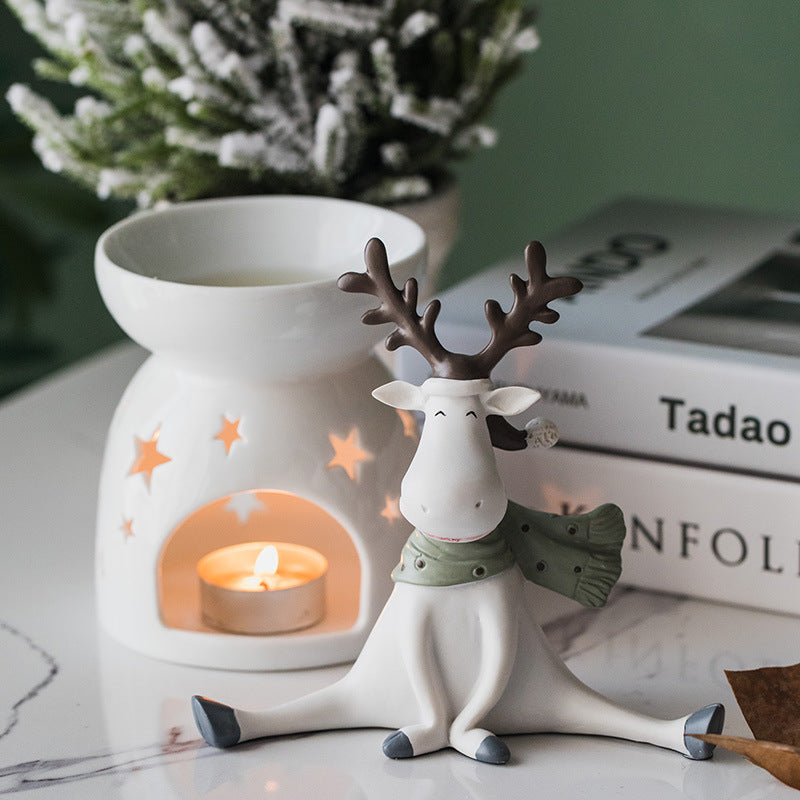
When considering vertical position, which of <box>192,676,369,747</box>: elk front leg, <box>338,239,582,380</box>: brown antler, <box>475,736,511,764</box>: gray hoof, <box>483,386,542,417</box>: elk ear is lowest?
<box>475,736,511,764</box>: gray hoof

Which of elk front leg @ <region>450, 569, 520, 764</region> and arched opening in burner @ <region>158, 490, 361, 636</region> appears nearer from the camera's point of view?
elk front leg @ <region>450, 569, 520, 764</region>

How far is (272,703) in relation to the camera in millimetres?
591

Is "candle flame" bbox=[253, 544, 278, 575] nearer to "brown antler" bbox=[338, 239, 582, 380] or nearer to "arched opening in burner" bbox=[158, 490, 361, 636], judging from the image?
"arched opening in burner" bbox=[158, 490, 361, 636]

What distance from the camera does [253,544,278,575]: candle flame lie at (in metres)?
0.63

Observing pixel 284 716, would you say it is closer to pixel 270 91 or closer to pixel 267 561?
pixel 267 561

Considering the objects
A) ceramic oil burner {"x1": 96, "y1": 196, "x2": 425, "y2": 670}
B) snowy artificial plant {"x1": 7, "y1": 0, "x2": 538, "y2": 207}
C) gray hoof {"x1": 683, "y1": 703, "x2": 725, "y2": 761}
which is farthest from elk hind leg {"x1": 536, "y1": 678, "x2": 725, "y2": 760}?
snowy artificial plant {"x1": 7, "y1": 0, "x2": 538, "y2": 207}

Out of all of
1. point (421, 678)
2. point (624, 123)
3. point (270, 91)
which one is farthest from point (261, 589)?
point (624, 123)

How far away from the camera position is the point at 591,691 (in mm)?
554

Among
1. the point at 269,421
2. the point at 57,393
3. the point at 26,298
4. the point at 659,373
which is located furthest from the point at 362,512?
the point at 26,298

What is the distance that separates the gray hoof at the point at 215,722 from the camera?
0.53 m

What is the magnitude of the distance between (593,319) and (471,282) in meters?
0.10

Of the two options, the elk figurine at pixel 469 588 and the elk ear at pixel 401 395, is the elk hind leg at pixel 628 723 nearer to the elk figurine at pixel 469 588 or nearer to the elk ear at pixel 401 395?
the elk figurine at pixel 469 588

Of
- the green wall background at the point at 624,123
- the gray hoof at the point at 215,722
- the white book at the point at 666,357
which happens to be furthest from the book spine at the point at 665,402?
the green wall background at the point at 624,123

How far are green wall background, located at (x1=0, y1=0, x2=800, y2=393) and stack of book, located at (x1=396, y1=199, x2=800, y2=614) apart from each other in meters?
0.47
